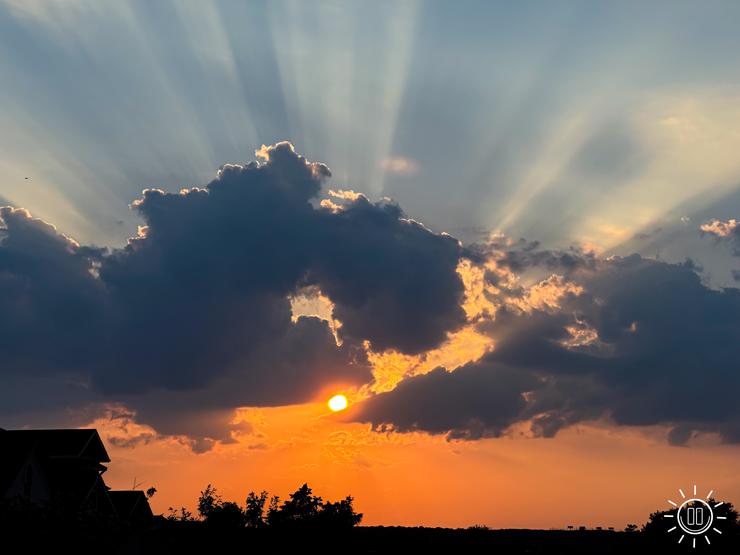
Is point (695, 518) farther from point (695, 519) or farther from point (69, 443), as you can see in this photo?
point (69, 443)

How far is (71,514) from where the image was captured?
42.5 metres

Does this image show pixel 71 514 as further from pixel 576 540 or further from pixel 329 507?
pixel 576 540

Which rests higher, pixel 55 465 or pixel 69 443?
pixel 69 443

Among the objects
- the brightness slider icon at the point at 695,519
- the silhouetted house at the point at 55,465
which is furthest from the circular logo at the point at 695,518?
the silhouetted house at the point at 55,465

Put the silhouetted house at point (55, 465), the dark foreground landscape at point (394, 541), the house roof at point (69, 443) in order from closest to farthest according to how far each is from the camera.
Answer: the dark foreground landscape at point (394, 541) → the silhouetted house at point (55, 465) → the house roof at point (69, 443)

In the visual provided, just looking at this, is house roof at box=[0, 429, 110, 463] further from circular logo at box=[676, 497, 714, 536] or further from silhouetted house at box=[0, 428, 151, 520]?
circular logo at box=[676, 497, 714, 536]

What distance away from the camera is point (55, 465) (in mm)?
72875

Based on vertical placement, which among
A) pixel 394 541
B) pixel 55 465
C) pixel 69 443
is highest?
pixel 69 443

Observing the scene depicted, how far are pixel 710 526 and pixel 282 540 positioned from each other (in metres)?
38.8

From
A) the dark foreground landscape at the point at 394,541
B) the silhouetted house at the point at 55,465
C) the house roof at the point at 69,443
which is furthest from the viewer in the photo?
the house roof at the point at 69,443

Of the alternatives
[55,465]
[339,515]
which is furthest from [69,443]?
[339,515]

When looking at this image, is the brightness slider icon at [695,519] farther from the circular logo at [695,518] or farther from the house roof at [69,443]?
the house roof at [69,443]

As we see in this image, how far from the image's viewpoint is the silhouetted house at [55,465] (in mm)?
64938

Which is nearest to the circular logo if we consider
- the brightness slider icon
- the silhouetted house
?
the brightness slider icon
